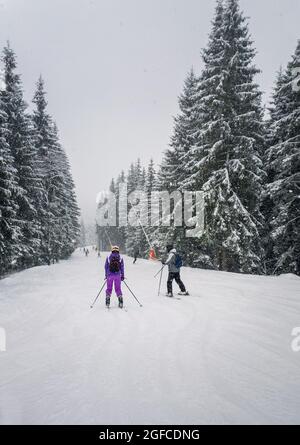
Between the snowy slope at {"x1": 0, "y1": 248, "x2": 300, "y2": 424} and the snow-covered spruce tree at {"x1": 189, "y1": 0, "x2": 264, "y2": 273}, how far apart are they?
8.20 m

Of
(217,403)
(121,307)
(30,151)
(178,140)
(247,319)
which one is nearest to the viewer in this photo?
(217,403)

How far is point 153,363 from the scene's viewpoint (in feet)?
15.4

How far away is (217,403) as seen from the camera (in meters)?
3.54

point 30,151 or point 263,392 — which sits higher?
point 30,151

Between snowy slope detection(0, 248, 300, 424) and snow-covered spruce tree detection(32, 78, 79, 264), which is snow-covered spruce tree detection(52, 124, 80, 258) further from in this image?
snowy slope detection(0, 248, 300, 424)

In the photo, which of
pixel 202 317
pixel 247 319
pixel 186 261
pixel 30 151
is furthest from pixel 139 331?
pixel 30 151

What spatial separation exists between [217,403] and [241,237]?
14.4m

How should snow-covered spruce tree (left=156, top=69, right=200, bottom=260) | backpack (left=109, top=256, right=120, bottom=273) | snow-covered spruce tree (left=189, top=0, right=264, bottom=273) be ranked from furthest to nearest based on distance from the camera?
1. snow-covered spruce tree (left=156, top=69, right=200, bottom=260)
2. snow-covered spruce tree (left=189, top=0, right=264, bottom=273)
3. backpack (left=109, top=256, right=120, bottom=273)

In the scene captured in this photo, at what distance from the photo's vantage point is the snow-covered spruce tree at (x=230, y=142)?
55.8ft

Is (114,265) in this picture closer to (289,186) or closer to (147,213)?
(289,186)

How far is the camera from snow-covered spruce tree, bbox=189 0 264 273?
55.8 ft

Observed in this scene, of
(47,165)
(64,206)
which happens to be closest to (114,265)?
(47,165)

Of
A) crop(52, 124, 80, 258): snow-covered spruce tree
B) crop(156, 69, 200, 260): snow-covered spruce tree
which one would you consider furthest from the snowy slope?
crop(52, 124, 80, 258): snow-covered spruce tree
